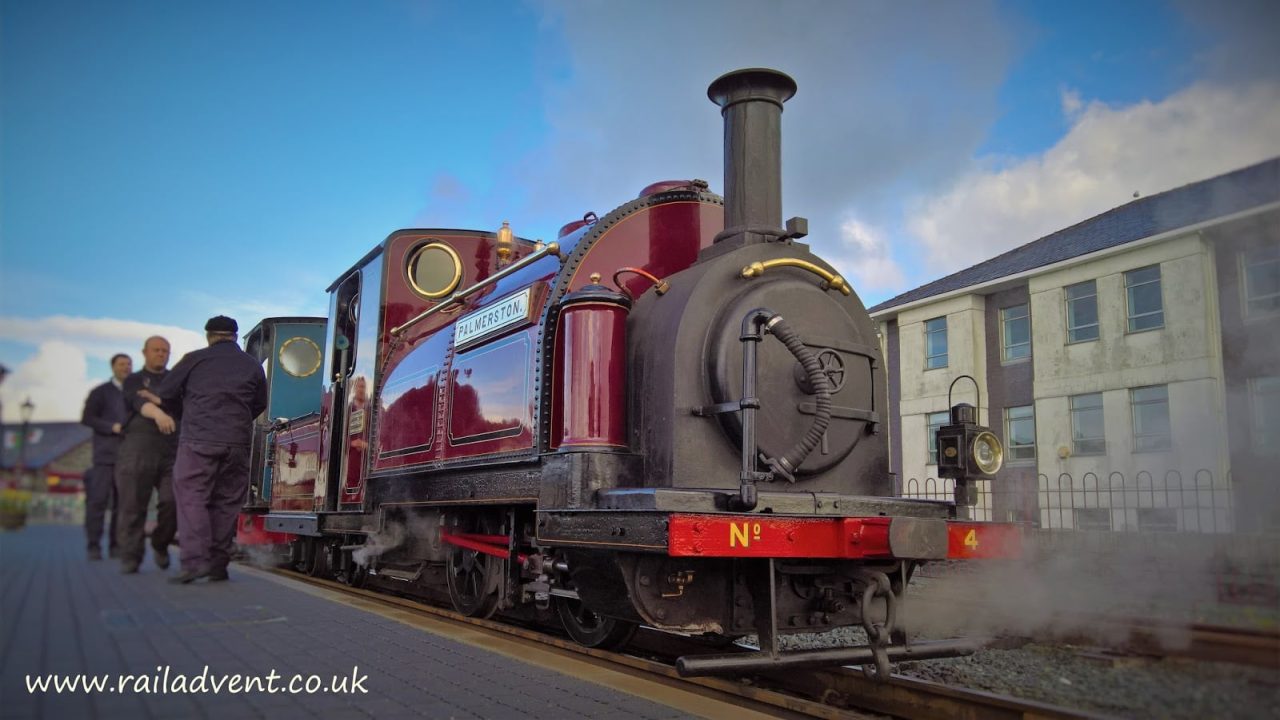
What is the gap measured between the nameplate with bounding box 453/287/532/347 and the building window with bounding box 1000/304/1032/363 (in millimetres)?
14130

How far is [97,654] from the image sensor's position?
335 centimetres

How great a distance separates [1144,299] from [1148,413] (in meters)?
1.77

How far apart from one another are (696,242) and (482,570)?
9.16 ft

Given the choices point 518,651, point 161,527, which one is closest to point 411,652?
point 518,651

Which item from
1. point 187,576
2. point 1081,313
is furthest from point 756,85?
point 1081,313

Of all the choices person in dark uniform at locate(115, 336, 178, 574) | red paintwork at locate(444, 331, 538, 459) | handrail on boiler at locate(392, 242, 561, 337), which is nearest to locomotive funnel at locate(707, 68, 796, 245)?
handrail on boiler at locate(392, 242, 561, 337)

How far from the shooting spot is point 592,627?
5.34m

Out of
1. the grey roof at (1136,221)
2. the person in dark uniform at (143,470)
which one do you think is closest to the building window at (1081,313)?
the grey roof at (1136,221)

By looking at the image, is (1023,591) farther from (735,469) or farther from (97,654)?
(97,654)

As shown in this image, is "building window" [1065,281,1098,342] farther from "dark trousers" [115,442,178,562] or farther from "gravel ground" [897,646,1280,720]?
"dark trousers" [115,442,178,562]

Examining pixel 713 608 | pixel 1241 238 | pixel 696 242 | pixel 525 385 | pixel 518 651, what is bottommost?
pixel 518 651

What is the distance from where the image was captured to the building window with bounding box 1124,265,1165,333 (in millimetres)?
10086

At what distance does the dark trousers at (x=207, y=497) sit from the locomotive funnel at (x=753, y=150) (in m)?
3.76

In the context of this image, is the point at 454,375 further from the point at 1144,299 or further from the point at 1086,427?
the point at 1086,427
